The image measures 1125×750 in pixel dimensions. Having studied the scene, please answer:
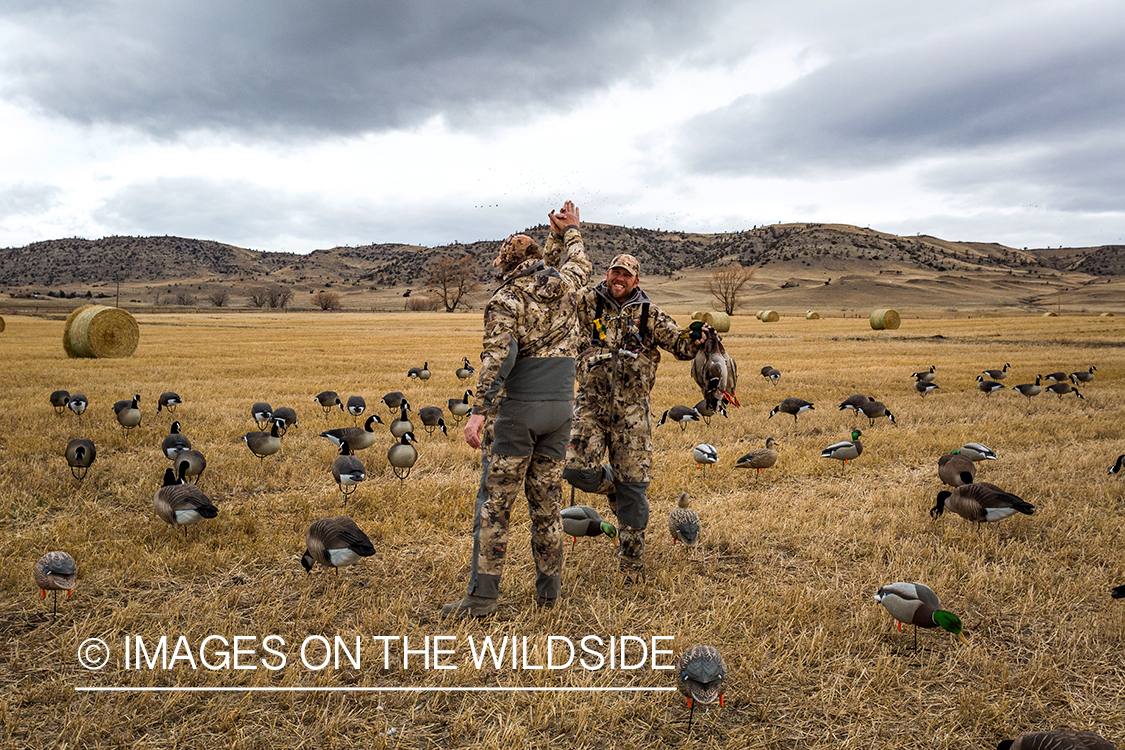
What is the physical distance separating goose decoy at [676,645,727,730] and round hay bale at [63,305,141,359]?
91.8 ft

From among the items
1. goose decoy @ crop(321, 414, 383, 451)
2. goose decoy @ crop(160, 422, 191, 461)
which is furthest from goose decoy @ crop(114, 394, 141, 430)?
goose decoy @ crop(321, 414, 383, 451)

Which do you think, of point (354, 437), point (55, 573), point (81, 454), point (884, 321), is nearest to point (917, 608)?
point (55, 573)

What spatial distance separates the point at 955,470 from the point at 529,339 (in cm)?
644

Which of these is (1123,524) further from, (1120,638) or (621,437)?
(621,437)

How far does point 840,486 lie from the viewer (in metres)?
8.58

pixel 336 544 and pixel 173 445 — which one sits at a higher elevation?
pixel 173 445

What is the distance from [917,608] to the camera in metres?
4.60

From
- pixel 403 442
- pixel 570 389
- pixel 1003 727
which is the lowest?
pixel 1003 727

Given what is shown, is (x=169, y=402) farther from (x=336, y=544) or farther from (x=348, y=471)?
(x=336, y=544)

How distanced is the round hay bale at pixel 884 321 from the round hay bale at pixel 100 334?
46768 mm

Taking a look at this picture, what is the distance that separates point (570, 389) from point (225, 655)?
130 inches

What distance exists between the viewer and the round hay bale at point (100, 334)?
2373 cm

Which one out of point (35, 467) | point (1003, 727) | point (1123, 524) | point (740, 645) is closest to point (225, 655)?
point (740, 645)

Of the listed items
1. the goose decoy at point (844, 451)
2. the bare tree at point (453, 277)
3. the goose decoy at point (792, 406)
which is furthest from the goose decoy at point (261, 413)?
the bare tree at point (453, 277)
